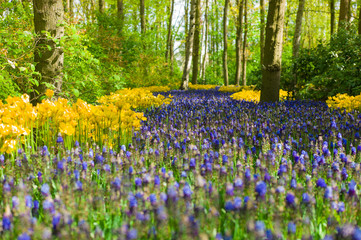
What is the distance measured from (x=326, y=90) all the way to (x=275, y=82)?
1.65 m

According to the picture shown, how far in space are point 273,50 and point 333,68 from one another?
1669 millimetres

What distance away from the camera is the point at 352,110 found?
215 inches

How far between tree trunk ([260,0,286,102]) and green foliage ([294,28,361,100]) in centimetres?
87

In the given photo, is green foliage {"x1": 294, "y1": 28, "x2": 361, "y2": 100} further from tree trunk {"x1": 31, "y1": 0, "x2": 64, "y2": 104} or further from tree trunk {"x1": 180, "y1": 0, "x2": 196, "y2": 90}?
tree trunk {"x1": 31, "y1": 0, "x2": 64, "y2": 104}

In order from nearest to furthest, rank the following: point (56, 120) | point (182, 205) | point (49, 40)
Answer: point (182, 205), point (56, 120), point (49, 40)

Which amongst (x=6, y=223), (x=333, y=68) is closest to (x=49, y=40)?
(x=6, y=223)

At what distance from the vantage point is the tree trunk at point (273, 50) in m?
7.71

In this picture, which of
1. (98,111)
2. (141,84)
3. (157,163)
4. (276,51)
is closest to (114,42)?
(141,84)

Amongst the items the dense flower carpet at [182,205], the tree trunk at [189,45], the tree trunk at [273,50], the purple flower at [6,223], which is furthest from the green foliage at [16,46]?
the tree trunk at [189,45]

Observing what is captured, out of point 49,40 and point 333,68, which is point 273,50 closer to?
point 333,68

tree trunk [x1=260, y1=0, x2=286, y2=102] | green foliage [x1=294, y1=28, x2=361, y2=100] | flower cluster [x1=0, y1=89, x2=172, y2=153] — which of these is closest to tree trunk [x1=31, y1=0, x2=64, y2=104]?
flower cluster [x1=0, y1=89, x2=172, y2=153]

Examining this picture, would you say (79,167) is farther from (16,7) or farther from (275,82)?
(275,82)

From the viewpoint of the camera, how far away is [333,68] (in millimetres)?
7887

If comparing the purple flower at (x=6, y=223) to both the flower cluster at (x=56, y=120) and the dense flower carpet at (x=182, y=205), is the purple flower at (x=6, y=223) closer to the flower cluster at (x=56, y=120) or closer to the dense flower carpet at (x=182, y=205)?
the dense flower carpet at (x=182, y=205)
